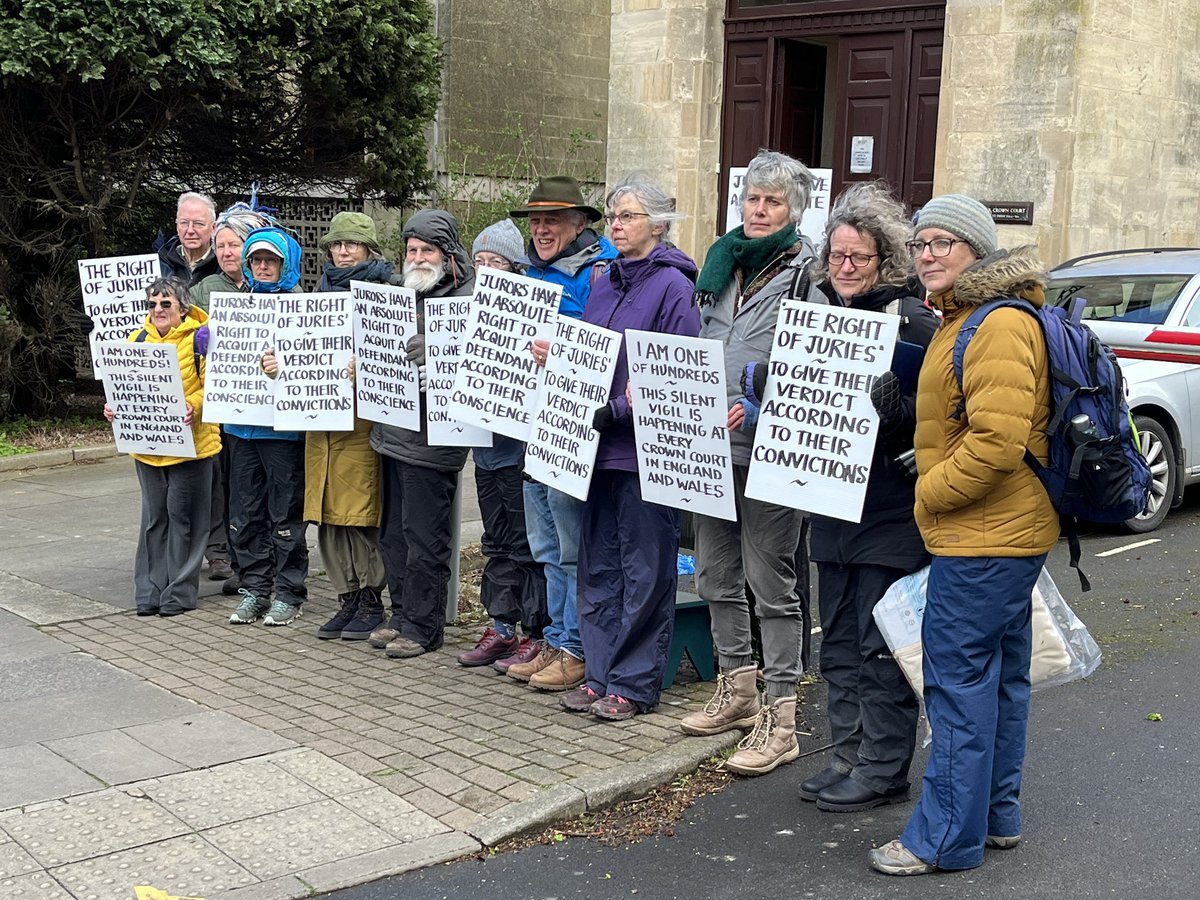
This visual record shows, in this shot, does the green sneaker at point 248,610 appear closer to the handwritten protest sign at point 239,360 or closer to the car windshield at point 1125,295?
the handwritten protest sign at point 239,360

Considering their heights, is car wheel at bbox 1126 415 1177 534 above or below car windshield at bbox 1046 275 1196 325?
below

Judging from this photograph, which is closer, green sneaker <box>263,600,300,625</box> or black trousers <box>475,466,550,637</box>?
black trousers <box>475,466,550,637</box>

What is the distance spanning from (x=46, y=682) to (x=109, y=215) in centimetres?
796

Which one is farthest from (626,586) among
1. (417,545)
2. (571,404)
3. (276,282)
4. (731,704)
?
(276,282)

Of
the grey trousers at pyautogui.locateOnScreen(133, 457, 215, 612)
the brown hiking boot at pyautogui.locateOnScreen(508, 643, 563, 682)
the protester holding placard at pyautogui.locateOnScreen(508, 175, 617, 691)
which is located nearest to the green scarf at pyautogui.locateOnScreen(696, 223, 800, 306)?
the protester holding placard at pyautogui.locateOnScreen(508, 175, 617, 691)

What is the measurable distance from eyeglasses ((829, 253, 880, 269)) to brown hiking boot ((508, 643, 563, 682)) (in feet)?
7.88

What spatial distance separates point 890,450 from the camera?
15.7 ft

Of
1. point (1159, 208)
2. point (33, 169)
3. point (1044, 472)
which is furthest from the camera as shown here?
point (1159, 208)

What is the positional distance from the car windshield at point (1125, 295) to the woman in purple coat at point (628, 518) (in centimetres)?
544

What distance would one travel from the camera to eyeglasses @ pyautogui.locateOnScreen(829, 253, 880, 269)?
4.80 m

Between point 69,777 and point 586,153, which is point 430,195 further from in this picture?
point 69,777

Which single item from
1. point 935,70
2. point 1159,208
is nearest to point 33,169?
point 935,70

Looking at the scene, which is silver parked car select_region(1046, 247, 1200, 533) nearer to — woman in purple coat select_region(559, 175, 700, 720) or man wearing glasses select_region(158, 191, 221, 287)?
woman in purple coat select_region(559, 175, 700, 720)

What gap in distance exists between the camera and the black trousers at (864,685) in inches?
190
